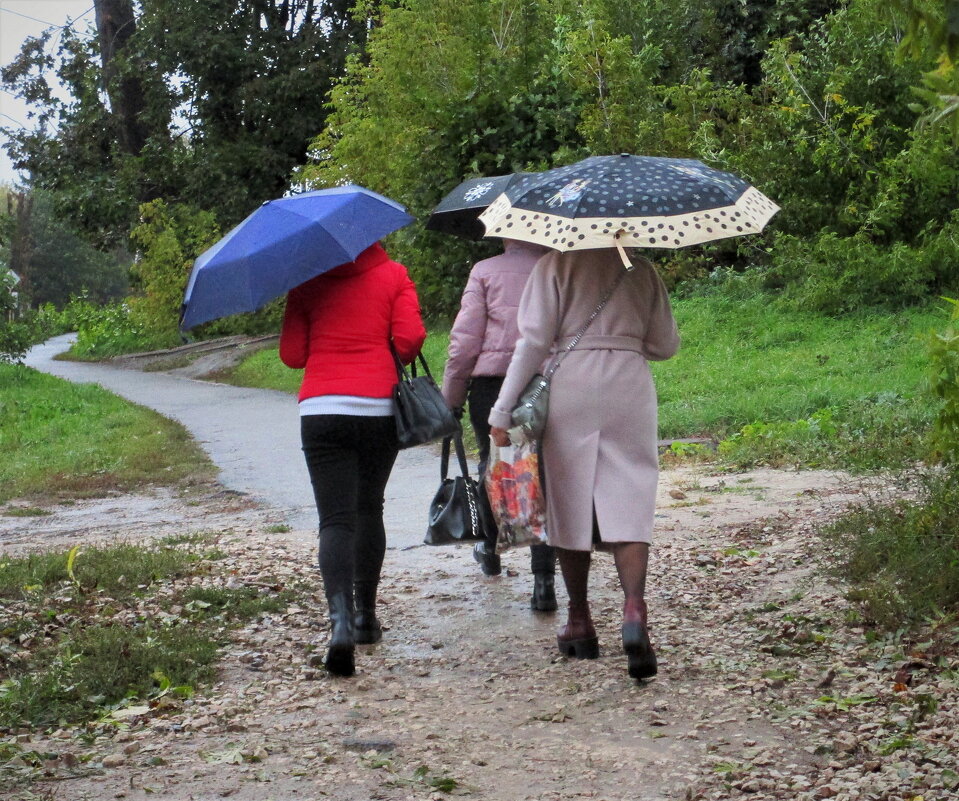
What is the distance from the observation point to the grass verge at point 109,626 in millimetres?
4937

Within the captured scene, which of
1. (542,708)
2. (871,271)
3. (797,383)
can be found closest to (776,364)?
(797,383)

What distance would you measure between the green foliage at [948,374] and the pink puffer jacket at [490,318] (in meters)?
Answer: 1.92

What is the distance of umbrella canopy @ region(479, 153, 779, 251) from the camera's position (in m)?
4.64

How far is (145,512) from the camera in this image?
33.7 ft

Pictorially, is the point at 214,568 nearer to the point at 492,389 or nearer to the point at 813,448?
the point at 492,389

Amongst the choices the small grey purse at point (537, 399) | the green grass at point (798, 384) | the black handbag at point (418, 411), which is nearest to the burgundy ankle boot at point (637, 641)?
the small grey purse at point (537, 399)

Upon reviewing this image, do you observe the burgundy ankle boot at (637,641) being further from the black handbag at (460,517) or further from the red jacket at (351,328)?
the red jacket at (351,328)

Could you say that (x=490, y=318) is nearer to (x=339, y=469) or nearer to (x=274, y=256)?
(x=339, y=469)

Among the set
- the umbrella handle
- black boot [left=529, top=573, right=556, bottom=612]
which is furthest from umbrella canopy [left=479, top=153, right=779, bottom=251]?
black boot [left=529, top=573, right=556, bottom=612]

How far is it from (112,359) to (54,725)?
2902 cm

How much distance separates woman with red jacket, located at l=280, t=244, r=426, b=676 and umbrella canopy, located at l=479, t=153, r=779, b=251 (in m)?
0.63

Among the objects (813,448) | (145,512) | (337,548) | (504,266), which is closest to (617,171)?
(504,266)

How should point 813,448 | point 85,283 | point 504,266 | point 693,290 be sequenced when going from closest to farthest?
point 504,266
point 813,448
point 693,290
point 85,283

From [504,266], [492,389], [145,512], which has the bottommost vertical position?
[145,512]
